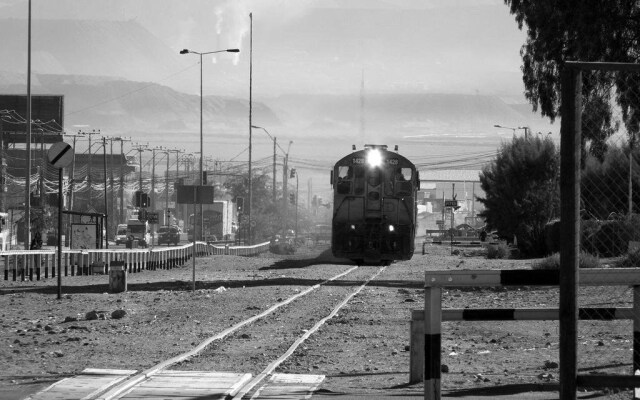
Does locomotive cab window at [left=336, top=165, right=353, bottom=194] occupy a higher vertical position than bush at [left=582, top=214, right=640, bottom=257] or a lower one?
higher

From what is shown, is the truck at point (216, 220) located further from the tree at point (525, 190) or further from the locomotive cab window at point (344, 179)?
the locomotive cab window at point (344, 179)

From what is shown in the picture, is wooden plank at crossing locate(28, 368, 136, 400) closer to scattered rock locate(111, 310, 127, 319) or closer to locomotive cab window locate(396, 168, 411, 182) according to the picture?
scattered rock locate(111, 310, 127, 319)

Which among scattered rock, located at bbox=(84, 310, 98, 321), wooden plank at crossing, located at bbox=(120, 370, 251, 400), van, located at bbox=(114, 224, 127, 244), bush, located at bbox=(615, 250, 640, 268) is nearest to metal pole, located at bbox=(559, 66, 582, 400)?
bush, located at bbox=(615, 250, 640, 268)

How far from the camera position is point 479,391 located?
38.5 ft

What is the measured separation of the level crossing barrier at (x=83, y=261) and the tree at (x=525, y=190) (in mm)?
22663

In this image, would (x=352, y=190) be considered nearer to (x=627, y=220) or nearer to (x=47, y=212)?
(x=627, y=220)

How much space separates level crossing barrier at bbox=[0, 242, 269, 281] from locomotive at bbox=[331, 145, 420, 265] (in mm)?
8038

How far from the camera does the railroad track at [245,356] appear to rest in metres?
11.6

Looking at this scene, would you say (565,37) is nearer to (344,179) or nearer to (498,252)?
(344,179)

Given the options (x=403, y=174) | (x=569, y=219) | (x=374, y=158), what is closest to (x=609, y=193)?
(x=569, y=219)

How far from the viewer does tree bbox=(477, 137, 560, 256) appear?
6794 cm

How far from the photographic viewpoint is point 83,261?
132 feet

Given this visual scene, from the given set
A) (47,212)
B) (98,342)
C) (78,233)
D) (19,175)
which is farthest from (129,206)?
(98,342)

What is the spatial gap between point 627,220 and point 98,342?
32.2 feet
